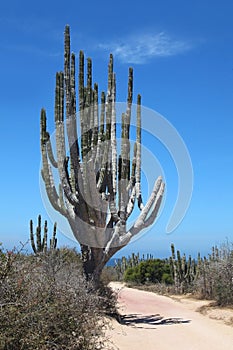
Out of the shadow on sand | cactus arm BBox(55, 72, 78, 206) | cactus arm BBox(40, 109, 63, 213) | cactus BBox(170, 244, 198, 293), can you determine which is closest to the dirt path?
the shadow on sand

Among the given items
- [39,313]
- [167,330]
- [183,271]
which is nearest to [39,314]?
[39,313]

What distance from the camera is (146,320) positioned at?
12.2m

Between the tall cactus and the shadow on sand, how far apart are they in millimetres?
1460

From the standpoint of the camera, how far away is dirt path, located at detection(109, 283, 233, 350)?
8930mm

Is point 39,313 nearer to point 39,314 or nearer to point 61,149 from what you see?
point 39,314

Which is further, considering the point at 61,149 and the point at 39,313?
the point at 61,149

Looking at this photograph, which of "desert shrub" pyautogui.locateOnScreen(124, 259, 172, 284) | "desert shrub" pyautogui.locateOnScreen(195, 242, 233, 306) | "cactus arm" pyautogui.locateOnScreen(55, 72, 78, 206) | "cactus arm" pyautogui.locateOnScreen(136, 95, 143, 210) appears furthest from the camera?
"desert shrub" pyautogui.locateOnScreen(124, 259, 172, 284)

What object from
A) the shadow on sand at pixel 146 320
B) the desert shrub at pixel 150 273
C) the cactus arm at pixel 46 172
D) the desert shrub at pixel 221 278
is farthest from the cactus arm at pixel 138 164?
the desert shrub at pixel 150 273

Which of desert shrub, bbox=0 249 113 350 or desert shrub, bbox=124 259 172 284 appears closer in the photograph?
desert shrub, bbox=0 249 113 350

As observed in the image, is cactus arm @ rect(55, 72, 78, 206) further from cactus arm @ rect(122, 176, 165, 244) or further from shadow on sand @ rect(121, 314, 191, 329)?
shadow on sand @ rect(121, 314, 191, 329)

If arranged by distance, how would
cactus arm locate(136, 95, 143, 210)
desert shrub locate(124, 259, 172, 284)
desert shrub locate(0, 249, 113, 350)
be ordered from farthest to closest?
desert shrub locate(124, 259, 172, 284) → cactus arm locate(136, 95, 143, 210) → desert shrub locate(0, 249, 113, 350)

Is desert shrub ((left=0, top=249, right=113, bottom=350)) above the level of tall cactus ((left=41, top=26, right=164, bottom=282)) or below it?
below

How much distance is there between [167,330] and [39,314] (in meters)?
6.06

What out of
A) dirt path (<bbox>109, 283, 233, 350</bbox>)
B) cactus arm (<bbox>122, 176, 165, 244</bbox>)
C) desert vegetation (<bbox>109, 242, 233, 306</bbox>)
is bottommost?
dirt path (<bbox>109, 283, 233, 350</bbox>)
